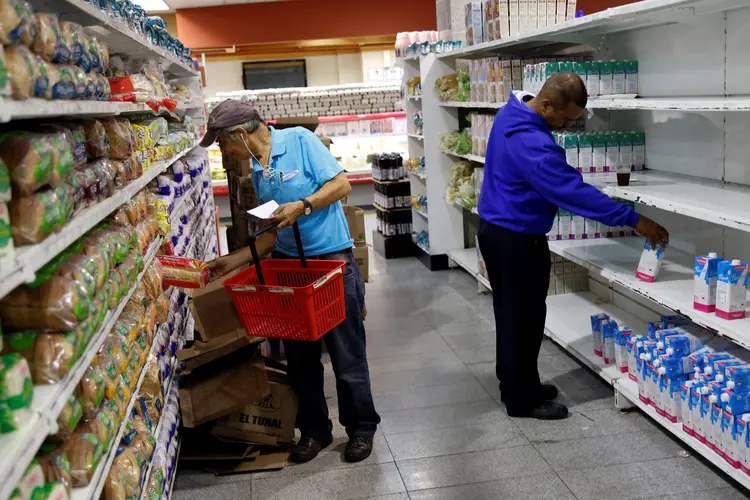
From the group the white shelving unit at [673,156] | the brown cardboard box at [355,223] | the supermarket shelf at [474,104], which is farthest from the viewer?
the brown cardboard box at [355,223]

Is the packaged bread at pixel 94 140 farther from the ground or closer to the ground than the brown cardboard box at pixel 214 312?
farther from the ground

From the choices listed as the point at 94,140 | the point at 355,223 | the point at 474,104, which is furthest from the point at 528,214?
the point at 474,104

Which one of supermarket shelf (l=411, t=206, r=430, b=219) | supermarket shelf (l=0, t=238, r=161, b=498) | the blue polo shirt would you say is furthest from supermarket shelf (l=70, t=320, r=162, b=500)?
supermarket shelf (l=411, t=206, r=430, b=219)

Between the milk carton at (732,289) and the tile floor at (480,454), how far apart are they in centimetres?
77

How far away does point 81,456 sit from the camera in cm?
212

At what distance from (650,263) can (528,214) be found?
0.67m

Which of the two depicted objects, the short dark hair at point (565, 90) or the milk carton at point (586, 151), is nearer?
the short dark hair at point (565, 90)

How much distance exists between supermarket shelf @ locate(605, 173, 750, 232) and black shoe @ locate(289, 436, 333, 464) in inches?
80.4

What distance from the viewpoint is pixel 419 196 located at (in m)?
8.17

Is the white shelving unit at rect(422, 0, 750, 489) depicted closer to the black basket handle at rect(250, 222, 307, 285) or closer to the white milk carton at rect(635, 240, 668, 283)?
the white milk carton at rect(635, 240, 668, 283)

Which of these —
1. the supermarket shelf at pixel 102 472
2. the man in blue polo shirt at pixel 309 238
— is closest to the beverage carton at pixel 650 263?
the man in blue polo shirt at pixel 309 238

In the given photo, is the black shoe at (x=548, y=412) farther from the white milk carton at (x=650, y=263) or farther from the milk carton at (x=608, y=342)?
the white milk carton at (x=650, y=263)

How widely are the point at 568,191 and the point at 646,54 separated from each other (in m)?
1.57

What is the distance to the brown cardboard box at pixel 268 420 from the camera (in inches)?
151
